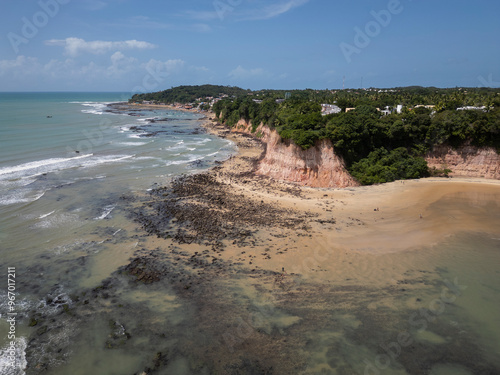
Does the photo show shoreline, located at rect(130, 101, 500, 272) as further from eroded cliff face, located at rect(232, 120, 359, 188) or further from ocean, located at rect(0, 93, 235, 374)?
ocean, located at rect(0, 93, 235, 374)

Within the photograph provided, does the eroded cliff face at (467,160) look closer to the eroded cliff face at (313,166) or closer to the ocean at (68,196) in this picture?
the eroded cliff face at (313,166)

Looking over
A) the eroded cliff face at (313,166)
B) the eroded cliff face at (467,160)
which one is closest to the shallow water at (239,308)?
the eroded cliff face at (313,166)

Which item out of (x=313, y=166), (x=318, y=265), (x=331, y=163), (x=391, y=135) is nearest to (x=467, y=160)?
(x=391, y=135)

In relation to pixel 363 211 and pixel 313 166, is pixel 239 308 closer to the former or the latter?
pixel 363 211

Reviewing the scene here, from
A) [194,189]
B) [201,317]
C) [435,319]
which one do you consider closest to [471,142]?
[435,319]

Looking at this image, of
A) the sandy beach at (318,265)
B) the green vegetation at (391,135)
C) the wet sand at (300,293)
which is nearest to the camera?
the wet sand at (300,293)

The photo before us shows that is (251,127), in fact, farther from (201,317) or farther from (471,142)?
(201,317)

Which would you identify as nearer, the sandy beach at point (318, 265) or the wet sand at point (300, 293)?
the wet sand at point (300, 293)
